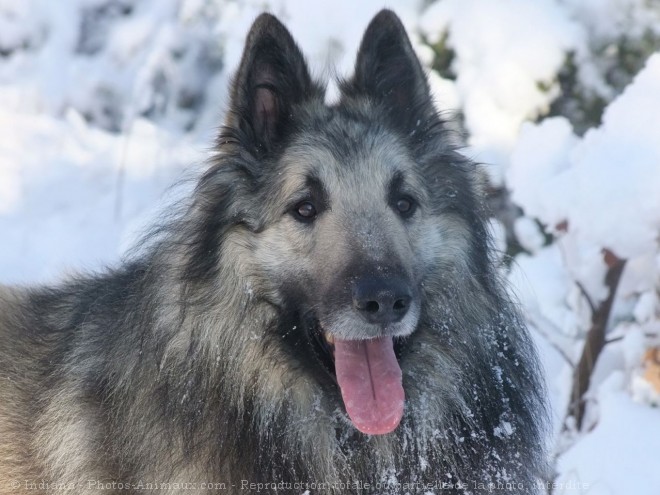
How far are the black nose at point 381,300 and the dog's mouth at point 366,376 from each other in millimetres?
181

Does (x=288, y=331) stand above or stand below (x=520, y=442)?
above

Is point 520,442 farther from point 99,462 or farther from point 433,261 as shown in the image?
point 99,462

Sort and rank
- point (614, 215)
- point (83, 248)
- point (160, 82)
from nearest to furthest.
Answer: point (614, 215), point (83, 248), point (160, 82)

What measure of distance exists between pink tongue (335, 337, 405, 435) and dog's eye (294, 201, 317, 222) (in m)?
0.42

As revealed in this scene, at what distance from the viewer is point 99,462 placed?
320cm

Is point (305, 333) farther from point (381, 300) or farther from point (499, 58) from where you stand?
point (499, 58)

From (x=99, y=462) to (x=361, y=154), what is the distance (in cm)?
138

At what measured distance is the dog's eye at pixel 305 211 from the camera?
9.96 ft

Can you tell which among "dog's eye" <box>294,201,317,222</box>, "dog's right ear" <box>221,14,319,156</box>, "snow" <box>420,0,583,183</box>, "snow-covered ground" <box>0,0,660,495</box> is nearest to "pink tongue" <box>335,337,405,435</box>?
"dog's eye" <box>294,201,317,222</box>

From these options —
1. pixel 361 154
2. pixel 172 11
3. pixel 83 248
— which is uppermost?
pixel 361 154

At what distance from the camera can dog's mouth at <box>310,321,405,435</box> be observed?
115 inches

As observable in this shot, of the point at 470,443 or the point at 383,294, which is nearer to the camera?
the point at 383,294

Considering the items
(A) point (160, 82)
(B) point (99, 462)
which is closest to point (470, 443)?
(B) point (99, 462)

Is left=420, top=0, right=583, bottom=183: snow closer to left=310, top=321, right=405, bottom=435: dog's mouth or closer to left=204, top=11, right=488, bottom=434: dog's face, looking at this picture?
left=204, top=11, right=488, bottom=434: dog's face
